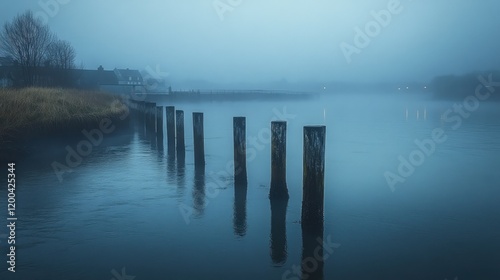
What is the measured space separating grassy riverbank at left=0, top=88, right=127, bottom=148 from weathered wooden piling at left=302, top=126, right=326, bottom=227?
11509 millimetres

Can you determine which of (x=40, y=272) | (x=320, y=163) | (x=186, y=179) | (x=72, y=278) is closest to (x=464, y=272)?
(x=320, y=163)

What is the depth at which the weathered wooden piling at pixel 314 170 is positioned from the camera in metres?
7.89

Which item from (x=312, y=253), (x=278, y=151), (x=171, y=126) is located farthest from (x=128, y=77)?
(x=312, y=253)

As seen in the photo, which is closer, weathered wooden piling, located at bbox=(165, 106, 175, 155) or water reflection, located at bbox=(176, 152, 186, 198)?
water reflection, located at bbox=(176, 152, 186, 198)

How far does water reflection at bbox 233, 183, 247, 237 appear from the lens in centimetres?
902

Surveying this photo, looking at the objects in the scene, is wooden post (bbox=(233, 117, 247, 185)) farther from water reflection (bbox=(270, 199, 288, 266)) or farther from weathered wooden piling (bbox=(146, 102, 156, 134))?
weathered wooden piling (bbox=(146, 102, 156, 134))

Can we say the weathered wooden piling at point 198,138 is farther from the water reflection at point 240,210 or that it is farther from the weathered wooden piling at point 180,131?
the water reflection at point 240,210

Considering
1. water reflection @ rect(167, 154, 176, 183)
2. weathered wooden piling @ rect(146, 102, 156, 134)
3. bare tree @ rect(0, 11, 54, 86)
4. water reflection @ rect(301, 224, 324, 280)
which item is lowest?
water reflection @ rect(301, 224, 324, 280)

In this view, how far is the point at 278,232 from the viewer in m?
8.76

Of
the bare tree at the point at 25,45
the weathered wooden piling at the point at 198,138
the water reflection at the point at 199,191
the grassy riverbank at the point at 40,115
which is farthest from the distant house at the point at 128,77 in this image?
the water reflection at the point at 199,191

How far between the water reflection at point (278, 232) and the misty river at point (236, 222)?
37 millimetres

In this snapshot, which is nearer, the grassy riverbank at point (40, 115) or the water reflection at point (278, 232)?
the water reflection at point (278, 232)

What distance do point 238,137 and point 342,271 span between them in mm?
5795

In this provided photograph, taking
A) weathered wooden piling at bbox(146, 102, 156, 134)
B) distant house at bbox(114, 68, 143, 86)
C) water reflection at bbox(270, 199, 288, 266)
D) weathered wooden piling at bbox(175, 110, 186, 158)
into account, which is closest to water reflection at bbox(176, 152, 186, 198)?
weathered wooden piling at bbox(175, 110, 186, 158)
